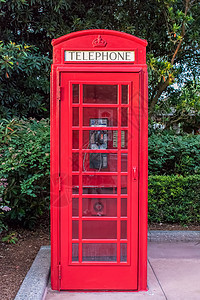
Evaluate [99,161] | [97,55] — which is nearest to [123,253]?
[99,161]

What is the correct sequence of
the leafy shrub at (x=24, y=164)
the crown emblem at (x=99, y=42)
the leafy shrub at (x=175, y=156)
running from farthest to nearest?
the leafy shrub at (x=175, y=156)
the leafy shrub at (x=24, y=164)
the crown emblem at (x=99, y=42)

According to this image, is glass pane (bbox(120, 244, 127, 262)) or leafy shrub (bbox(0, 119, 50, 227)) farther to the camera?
leafy shrub (bbox(0, 119, 50, 227))

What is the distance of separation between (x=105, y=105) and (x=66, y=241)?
56.7 inches

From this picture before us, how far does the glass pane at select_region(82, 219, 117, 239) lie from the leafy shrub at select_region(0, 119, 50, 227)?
1.27m

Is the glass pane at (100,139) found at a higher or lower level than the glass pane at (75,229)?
Answer: higher

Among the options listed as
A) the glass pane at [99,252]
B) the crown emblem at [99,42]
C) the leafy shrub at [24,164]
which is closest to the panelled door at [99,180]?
the glass pane at [99,252]

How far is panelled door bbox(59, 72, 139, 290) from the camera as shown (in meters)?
3.02

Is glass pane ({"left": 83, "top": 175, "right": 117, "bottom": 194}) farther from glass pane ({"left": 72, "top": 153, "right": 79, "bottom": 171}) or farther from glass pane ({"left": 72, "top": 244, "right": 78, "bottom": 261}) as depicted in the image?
glass pane ({"left": 72, "top": 244, "right": 78, "bottom": 261})

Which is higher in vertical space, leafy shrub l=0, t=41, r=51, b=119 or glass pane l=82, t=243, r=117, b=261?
leafy shrub l=0, t=41, r=51, b=119

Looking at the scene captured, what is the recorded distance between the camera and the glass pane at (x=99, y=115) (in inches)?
121

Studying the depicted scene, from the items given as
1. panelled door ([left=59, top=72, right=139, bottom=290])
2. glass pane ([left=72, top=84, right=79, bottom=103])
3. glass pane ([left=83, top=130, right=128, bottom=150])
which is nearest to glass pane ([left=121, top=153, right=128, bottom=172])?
panelled door ([left=59, top=72, right=139, bottom=290])

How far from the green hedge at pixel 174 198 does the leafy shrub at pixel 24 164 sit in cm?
180

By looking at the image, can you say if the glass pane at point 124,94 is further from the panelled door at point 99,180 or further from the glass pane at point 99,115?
the glass pane at point 99,115

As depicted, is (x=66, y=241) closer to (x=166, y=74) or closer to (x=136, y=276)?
(x=136, y=276)
